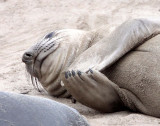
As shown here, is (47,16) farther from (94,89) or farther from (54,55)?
(94,89)

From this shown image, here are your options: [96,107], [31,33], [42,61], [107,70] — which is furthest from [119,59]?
[31,33]

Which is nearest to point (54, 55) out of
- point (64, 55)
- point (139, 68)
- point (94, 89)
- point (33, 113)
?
point (64, 55)

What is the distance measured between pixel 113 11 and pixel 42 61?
4210 mm

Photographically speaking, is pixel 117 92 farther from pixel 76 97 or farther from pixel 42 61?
pixel 42 61

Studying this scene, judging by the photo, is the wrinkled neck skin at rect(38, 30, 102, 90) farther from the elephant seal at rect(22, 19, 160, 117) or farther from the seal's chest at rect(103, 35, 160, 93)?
the seal's chest at rect(103, 35, 160, 93)

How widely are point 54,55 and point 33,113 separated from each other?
2635 mm

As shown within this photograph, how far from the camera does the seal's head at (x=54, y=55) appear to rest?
539 centimetres

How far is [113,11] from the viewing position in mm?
9492

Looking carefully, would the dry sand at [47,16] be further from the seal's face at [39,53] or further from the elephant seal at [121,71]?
the elephant seal at [121,71]

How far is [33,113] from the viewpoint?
2.81 meters

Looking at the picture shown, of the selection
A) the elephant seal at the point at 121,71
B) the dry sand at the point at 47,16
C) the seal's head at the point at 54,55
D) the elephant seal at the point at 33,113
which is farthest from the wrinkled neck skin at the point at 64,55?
the elephant seal at the point at 33,113

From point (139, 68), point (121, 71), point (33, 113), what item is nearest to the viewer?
A: point (33, 113)

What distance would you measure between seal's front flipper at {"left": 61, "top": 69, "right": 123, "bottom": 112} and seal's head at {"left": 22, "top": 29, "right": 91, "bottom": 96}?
1.56 feet

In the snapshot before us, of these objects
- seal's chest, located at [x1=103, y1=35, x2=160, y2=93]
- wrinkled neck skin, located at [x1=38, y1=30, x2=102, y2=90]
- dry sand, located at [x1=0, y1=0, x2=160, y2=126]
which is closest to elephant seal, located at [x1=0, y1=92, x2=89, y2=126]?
seal's chest, located at [x1=103, y1=35, x2=160, y2=93]
